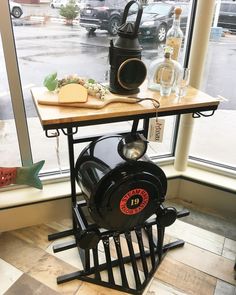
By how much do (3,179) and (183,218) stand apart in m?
1.20

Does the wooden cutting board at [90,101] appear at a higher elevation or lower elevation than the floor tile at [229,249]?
higher

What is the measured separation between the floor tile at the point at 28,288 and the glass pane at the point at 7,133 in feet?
2.27

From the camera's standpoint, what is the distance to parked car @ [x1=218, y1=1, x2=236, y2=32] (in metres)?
1.57

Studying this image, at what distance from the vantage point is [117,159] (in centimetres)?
122

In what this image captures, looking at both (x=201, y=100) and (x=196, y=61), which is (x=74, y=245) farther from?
(x=196, y=61)

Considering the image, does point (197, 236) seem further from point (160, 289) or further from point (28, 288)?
point (28, 288)

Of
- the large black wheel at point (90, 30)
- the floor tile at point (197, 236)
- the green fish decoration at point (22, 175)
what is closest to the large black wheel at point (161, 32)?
the large black wheel at point (90, 30)

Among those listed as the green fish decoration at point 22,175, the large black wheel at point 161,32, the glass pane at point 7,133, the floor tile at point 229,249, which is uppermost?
the large black wheel at point 161,32

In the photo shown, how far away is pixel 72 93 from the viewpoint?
110 centimetres

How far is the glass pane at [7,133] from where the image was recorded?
1.54 m

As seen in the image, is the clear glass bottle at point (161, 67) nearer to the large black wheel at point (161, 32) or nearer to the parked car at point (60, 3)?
the large black wheel at point (161, 32)

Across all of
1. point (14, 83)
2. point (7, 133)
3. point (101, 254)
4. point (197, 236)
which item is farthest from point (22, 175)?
point (197, 236)

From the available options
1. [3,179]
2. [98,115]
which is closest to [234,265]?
[98,115]

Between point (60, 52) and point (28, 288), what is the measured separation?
1293mm
